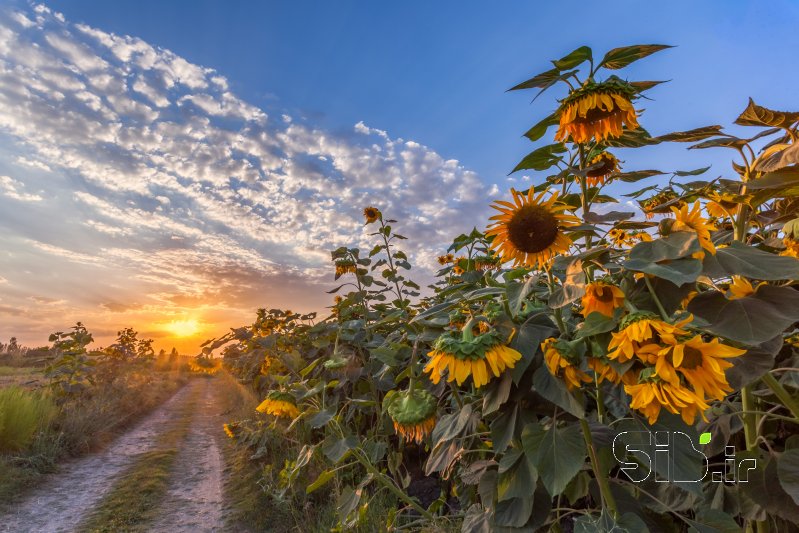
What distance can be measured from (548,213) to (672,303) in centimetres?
44

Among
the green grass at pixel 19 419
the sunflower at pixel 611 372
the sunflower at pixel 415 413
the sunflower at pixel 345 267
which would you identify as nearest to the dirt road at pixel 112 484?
the green grass at pixel 19 419

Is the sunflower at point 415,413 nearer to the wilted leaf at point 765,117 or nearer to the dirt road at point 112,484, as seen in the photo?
the wilted leaf at point 765,117

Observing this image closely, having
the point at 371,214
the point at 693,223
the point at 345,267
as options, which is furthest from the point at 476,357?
the point at 371,214

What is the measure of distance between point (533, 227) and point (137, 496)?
176 inches

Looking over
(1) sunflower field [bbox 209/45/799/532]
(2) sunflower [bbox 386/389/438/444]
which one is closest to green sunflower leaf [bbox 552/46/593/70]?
(1) sunflower field [bbox 209/45/799/532]

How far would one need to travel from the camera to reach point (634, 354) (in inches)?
40.6

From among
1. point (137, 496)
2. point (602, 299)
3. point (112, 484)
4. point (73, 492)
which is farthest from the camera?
point (112, 484)

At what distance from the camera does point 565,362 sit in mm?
1134

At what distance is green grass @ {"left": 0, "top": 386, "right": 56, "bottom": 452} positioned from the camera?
16.5ft

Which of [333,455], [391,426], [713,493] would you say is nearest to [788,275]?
[713,493]

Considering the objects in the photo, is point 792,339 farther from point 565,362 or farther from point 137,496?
point 137,496

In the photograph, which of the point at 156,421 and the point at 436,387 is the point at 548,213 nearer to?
the point at 436,387

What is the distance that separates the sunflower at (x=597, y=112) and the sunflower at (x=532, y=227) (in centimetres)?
22

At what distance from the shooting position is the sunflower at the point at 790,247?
1469mm
